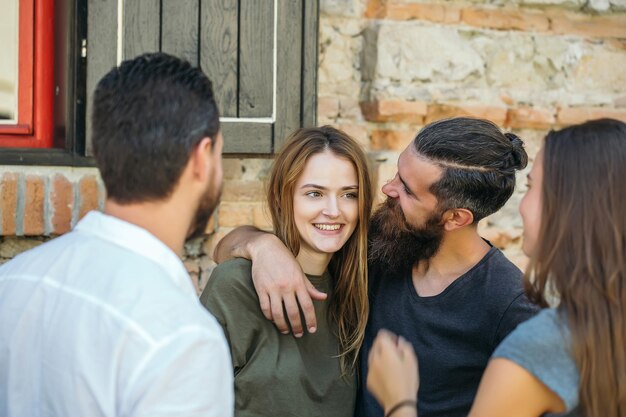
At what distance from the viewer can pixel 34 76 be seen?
3.56 metres

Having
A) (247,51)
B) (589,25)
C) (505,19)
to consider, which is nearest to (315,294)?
(247,51)

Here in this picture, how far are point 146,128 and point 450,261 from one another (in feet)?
4.52

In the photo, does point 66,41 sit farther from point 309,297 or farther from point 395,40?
point 309,297

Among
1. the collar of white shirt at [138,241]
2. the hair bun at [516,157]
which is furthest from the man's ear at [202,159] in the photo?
the hair bun at [516,157]

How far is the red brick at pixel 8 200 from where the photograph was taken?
11.0 ft

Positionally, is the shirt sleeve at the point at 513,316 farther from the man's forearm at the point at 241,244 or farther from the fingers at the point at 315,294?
the man's forearm at the point at 241,244

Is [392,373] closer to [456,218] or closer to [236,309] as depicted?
[236,309]

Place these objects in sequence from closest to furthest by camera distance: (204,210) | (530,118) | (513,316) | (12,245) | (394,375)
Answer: (204,210) → (394,375) → (513,316) → (12,245) → (530,118)

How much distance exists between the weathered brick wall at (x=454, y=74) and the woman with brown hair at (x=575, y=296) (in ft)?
5.88

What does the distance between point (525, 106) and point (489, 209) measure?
1223 millimetres

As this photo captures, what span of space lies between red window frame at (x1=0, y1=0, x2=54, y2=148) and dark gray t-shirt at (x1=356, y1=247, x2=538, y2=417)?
167cm

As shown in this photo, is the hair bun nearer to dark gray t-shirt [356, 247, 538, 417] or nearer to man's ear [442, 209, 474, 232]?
man's ear [442, 209, 474, 232]

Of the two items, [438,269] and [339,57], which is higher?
[339,57]

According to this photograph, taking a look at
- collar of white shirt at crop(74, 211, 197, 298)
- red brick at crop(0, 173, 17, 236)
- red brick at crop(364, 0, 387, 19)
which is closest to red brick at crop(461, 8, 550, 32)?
red brick at crop(364, 0, 387, 19)
